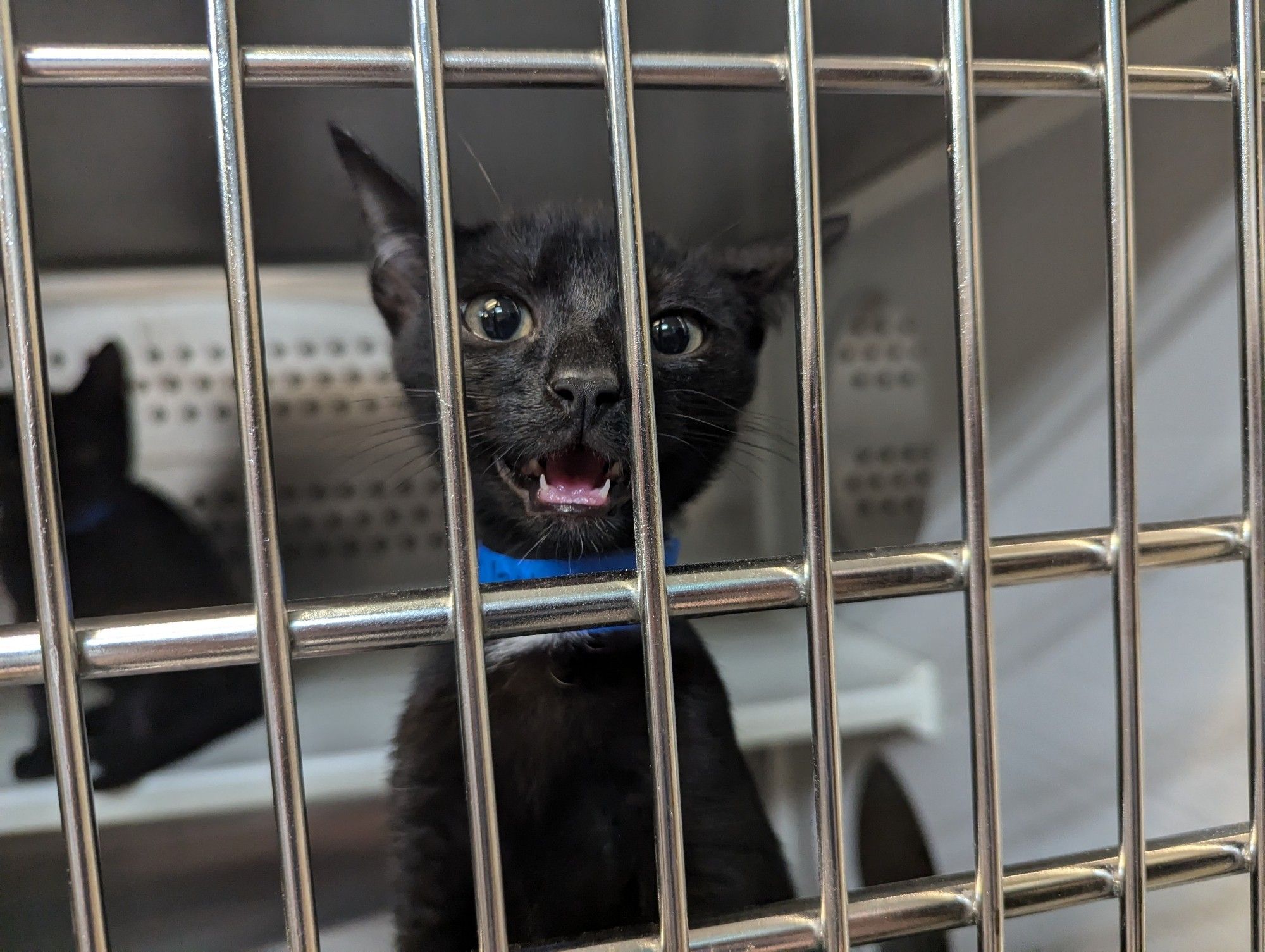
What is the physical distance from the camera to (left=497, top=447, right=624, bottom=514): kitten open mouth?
21.6 inches

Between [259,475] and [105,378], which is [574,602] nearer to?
[259,475]

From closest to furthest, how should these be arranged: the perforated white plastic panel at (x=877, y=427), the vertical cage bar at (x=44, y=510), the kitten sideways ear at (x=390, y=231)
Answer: the vertical cage bar at (x=44, y=510), the kitten sideways ear at (x=390, y=231), the perforated white plastic panel at (x=877, y=427)

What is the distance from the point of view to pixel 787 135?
1.93 ft

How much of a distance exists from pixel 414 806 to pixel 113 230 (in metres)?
0.44

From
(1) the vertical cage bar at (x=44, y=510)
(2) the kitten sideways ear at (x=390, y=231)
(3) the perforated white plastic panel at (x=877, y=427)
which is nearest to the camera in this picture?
(1) the vertical cage bar at (x=44, y=510)

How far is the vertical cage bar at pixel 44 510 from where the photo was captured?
249mm

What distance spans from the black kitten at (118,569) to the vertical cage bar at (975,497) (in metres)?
0.49

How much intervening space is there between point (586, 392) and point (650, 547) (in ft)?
0.72

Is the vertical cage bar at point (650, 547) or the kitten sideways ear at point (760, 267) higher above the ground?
the kitten sideways ear at point (760, 267)

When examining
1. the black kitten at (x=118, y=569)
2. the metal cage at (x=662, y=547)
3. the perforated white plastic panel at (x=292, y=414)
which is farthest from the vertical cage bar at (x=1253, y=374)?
the black kitten at (x=118, y=569)

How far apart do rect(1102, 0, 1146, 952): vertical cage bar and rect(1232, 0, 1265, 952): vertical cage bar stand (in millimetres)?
58

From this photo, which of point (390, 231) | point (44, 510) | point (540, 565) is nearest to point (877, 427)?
point (540, 565)

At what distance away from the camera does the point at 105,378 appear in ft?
1.77

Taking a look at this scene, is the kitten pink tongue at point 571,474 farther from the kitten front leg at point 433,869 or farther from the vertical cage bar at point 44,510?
the vertical cage bar at point 44,510
